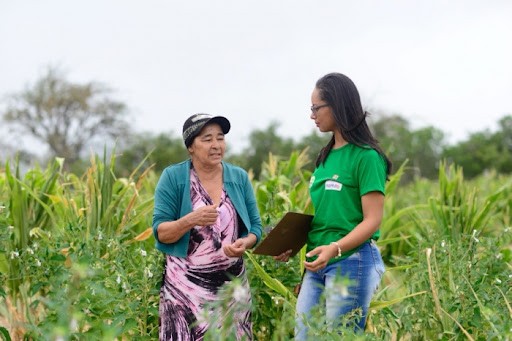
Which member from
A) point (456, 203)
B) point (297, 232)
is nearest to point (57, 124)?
point (456, 203)

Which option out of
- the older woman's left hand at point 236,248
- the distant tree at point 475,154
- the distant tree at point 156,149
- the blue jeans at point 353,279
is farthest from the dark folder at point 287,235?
the distant tree at point 475,154

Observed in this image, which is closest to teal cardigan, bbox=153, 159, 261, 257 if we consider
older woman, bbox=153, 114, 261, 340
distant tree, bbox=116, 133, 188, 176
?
older woman, bbox=153, 114, 261, 340

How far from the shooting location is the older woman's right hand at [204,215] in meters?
2.69

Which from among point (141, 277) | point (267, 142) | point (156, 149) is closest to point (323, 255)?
point (141, 277)

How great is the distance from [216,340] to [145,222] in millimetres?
2762

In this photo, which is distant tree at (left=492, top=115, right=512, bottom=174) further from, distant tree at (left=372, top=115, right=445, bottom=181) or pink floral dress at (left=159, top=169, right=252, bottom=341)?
pink floral dress at (left=159, top=169, right=252, bottom=341)

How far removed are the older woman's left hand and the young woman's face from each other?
0.55 m

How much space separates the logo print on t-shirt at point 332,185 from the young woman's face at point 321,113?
0.21 metres

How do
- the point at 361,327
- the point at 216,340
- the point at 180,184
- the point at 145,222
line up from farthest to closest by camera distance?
the point at 145,222 < the point at 180,184 < the point at 361,327 < the point at 216,340

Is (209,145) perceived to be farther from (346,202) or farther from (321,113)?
(346,202)

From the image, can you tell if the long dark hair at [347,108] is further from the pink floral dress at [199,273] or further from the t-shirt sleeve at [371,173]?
the pink floral dress at [199,273]

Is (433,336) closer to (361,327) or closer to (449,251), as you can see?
(449,251)

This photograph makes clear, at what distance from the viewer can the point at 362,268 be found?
257 cm

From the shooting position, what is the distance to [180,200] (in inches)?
112
